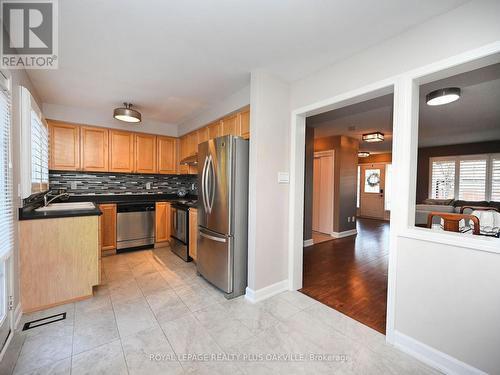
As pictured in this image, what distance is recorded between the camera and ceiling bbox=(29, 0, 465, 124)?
155 centimetres

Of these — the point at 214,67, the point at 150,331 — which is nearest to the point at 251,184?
the point at 214,67

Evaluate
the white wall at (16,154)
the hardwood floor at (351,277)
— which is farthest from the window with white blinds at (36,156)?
the hardwood floor at (351,277)

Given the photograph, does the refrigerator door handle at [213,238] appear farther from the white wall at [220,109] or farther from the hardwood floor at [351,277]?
the white wall at [220,109]

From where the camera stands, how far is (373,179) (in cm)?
875

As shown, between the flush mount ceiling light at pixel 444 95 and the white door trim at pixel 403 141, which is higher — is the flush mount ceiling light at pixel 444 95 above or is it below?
above

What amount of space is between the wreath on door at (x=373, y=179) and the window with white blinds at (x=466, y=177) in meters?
1.76

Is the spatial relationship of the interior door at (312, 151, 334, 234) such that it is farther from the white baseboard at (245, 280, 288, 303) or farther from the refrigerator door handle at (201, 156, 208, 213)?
the refrigerator door handle at (201, 156, 208, 213)

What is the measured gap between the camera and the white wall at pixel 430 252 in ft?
4.63

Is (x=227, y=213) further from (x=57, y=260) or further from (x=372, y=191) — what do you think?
(x=372, y=191)

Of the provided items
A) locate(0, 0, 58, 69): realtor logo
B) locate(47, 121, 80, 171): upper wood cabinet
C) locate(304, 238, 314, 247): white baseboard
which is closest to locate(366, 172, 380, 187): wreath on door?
locate(304, 238, 314, 247): white baseboard

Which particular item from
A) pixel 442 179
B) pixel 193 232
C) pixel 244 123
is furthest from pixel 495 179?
pixel 193 232

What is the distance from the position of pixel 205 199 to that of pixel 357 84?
206 cm

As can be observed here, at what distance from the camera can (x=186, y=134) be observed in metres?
4.50

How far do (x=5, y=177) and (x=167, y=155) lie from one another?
9.86 feet
